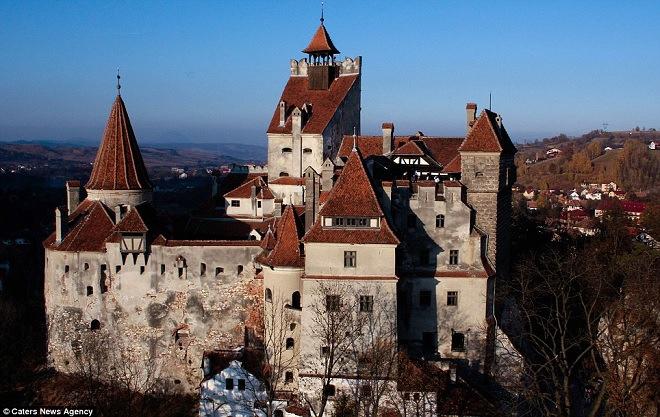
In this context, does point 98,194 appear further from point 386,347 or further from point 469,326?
point 469,326

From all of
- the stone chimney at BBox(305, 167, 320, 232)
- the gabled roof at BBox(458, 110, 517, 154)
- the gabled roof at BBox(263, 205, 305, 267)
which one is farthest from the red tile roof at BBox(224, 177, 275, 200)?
the gabled roof at BBox(458, 110, 517, 154)

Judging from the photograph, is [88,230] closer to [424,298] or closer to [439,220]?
[424,298]

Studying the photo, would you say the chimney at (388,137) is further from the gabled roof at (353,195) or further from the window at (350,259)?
the window at (350,259)

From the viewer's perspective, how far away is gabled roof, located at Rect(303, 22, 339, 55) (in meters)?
70.5

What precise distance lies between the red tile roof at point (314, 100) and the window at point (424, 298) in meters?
19.7

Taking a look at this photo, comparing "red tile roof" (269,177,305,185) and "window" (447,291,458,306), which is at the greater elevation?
"red tile roof" (269,177,305,185)

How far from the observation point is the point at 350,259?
1833 inches

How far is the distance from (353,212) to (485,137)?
40.6 ft

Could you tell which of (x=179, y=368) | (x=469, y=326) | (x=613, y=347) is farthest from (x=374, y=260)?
(x=179, y=368)

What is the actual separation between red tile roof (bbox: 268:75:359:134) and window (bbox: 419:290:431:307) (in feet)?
64.7

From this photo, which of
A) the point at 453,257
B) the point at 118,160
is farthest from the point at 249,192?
the point at 453,257

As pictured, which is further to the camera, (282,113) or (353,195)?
(282,113)

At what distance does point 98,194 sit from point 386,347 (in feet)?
85.9

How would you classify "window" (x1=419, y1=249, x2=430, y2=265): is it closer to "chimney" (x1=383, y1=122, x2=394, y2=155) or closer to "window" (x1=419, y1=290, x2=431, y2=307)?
"window" (x1=419, y1=290, x2=431, y2=307)
